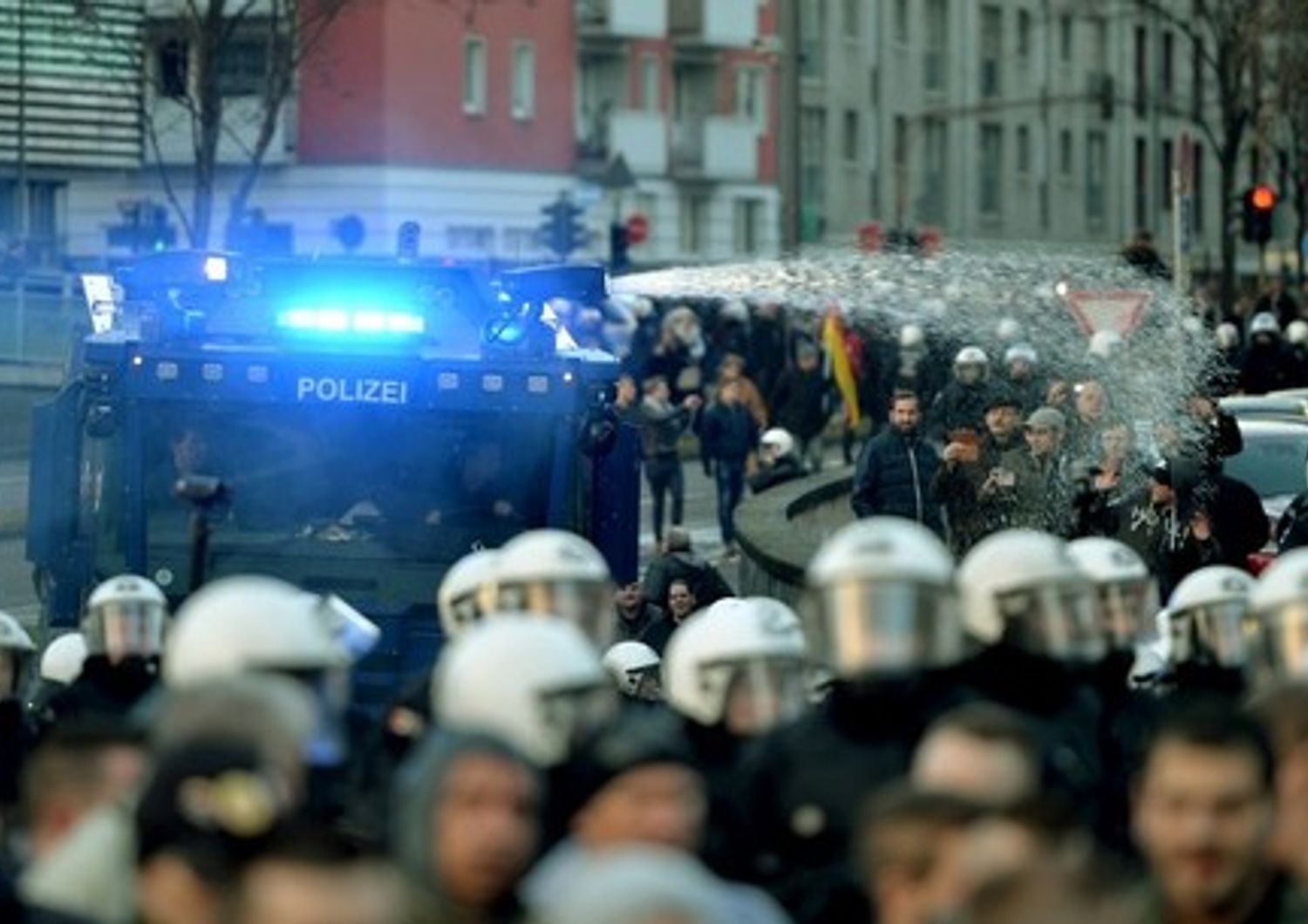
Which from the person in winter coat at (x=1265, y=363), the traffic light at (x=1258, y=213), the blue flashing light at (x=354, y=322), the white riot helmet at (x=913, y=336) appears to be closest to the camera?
the blue flashing light at (x=354, y=322)

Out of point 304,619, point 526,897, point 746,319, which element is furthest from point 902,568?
point 746,319

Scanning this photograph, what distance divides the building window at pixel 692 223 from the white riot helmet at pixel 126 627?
5991cm

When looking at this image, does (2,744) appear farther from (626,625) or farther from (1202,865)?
(626,625)

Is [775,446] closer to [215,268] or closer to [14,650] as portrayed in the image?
[215,268]

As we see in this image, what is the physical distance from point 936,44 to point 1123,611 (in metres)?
69.0

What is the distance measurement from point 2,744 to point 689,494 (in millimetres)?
32120

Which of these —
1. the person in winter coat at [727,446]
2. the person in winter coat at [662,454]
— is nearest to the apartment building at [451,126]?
the person in winter coat at [727,446]

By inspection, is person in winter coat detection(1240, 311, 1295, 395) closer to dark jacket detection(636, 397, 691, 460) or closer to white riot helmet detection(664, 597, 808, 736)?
dark jacket detection(636, 397, 691, 460)

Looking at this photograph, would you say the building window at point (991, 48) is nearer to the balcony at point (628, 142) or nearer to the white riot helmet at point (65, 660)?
the balcony at point (628, 142)

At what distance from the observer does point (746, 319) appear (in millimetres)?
48094

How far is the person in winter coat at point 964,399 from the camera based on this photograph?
2509 cm

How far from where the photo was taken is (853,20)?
7806 centimetres

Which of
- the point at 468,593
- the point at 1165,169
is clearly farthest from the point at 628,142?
the point at 468,593

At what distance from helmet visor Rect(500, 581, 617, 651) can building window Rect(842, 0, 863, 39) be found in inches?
2637
